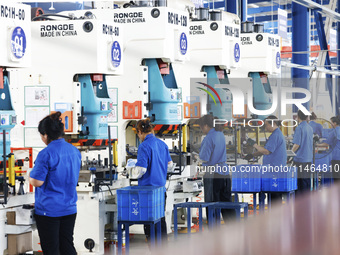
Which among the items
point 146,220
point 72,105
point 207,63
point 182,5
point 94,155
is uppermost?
point 182,5

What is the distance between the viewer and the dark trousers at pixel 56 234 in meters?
4.48

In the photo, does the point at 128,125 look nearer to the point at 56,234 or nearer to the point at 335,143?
the point at 56,234

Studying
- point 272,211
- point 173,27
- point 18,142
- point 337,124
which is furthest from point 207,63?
point 272,211

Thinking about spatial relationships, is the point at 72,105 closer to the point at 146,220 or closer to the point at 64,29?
the point at 64,29

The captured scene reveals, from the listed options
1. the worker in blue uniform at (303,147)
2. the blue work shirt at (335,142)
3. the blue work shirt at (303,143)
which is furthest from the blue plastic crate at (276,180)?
the blue work shirt at (335,142)

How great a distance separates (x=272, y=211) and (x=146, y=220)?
4835mm

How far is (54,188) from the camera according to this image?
4.52 m

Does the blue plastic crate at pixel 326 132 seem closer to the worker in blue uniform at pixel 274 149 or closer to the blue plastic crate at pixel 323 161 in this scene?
the blue plastic crate at pixel 323 161

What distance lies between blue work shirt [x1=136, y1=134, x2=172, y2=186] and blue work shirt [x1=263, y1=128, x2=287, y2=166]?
2414 mm

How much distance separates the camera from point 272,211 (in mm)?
919

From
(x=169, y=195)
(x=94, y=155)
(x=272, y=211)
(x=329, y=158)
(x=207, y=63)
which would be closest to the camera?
(x=272, y=211)

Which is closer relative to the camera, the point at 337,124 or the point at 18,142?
the point at 18,142

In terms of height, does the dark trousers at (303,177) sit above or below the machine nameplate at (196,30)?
below

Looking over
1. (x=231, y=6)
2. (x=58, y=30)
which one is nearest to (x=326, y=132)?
(x=231, y=6)
